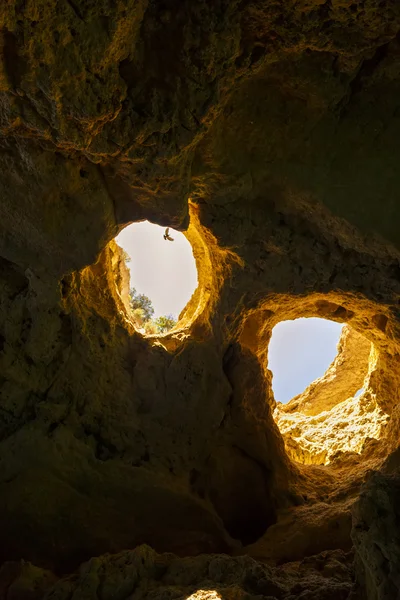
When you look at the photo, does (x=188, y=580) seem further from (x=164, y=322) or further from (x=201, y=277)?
(x=164, y=322)

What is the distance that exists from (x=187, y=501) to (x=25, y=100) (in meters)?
3.50

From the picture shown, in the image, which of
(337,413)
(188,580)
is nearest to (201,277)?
(188,580)

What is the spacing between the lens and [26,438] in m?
3.71

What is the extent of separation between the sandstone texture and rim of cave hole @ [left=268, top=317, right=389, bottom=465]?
65 cm

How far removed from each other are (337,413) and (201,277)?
341 cm

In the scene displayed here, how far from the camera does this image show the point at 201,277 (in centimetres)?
553

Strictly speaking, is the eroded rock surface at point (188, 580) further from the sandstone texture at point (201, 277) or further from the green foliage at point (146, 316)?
the green foliage at point (146, 316)

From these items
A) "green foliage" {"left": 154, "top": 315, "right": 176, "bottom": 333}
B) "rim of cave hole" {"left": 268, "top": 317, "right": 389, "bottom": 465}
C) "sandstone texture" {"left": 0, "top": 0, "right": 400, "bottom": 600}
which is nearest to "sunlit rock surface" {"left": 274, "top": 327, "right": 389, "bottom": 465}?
"rim of cave hole" {"left": 268, "top": 317, "right": 389, "bottom": 465}

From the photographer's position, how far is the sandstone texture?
2596 mm

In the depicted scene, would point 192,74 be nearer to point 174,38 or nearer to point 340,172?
point 174,38

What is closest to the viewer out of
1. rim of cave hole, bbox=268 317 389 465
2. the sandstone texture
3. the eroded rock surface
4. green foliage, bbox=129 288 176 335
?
the sandstone texture

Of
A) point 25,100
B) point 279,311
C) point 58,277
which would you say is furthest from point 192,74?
point 279,311

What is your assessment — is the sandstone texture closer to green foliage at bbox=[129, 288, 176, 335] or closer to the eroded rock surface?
the eroded rock surface

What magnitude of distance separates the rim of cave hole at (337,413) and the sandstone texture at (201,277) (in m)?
0.65
